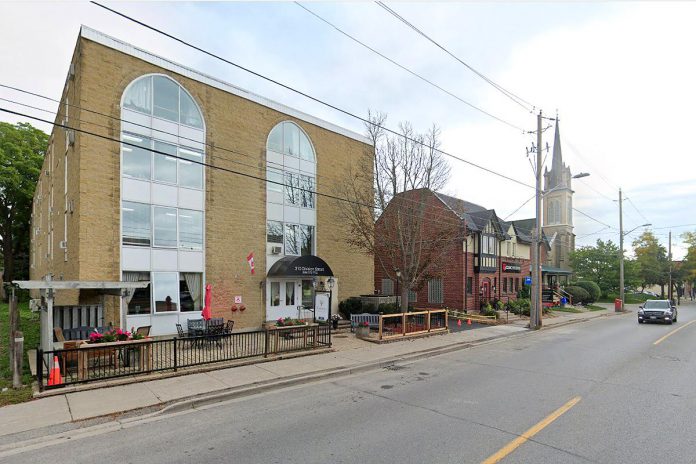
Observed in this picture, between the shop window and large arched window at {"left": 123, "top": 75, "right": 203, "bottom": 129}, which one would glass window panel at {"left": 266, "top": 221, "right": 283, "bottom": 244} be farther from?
the shop window

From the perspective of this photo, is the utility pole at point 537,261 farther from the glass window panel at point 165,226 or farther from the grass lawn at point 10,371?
the grass lawn at point 10,371

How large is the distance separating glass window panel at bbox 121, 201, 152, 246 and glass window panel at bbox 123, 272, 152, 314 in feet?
3.83

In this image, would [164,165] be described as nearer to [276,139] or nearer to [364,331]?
[276,139]

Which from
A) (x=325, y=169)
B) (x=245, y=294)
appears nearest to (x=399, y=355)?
(x=245, y=294)

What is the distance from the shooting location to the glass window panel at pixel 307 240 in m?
20.2

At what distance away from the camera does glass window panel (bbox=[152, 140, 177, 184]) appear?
50.3ft

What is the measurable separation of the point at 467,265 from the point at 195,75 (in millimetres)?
20079

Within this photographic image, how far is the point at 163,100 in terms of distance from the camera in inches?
613

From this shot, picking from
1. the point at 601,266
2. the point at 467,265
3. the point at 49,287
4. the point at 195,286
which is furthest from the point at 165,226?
the point at 601,266

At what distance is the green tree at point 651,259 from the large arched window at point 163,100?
6353cm

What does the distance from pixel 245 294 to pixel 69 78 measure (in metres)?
A: 10.9

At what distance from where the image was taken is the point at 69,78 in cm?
1520

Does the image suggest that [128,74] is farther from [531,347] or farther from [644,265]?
[644,265]

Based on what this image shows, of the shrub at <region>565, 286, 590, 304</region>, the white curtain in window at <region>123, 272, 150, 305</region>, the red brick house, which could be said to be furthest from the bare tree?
the shrub at <region>565, 286, 590, 304</region>
